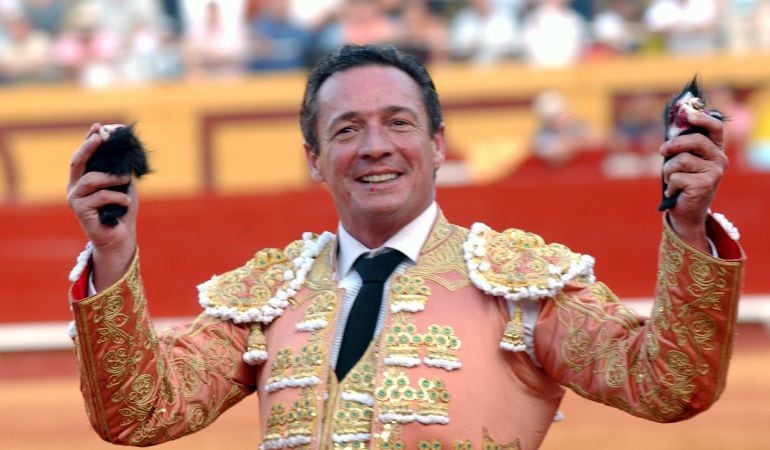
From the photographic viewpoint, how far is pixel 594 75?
953cm

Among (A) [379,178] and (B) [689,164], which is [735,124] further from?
(B) [689,164]

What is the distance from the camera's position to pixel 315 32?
941 centimetres

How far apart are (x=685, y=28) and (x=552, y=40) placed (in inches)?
29.1

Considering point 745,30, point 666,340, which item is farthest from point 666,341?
point 745,30

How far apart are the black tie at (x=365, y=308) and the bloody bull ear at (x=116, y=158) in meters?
0.49

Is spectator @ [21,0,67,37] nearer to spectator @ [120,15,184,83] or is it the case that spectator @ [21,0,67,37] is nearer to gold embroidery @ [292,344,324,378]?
spectator @ [120,15,184,83]

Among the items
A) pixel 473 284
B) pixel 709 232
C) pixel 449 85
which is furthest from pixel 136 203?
pixel 449 85

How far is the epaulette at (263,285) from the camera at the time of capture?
3191mm

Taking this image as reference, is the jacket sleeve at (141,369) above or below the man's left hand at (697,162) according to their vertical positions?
below

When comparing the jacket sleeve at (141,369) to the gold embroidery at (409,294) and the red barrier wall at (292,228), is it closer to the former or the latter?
the gold embroidery at (409,294)

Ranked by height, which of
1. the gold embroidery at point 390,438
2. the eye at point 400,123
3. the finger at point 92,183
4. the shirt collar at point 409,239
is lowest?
the gold embroidery at point 390,438

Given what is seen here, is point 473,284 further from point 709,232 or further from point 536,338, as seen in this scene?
point 709,232

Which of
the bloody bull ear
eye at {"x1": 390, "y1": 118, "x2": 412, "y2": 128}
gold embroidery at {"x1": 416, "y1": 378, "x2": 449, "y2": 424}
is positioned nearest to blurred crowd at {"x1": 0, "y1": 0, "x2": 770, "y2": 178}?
eye at {"x1": 390, "y1": 118, "x2": 412, "y2": 128}

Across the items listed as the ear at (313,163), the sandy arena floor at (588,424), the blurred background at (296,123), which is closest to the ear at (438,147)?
the ear at (313,163)
